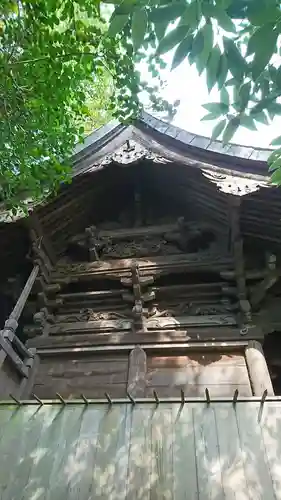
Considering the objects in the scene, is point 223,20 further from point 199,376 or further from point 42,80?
point 199,376

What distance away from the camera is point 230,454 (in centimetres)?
325

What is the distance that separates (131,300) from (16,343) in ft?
5.38

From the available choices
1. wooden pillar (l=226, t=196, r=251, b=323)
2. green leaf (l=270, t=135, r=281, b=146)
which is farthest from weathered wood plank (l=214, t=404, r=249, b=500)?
green leaf (l=270, t=135, r=281, b=146)

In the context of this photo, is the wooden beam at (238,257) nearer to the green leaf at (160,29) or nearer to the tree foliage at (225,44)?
the tree foliage at (225,44)

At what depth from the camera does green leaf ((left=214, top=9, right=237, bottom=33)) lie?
172 cm

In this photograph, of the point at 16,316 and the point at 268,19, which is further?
the point at 16,316

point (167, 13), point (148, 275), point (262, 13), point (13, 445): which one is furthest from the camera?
point (148, 275)

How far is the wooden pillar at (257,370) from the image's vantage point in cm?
455

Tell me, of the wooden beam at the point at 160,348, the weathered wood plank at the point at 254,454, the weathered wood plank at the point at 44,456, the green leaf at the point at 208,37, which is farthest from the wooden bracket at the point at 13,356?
the green leaf at the point at 208,37

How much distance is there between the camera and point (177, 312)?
575cm

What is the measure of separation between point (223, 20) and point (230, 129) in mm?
613

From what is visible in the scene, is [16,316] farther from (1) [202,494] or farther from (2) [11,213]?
(1) [202,494]

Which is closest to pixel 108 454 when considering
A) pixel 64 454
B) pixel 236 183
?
pixel 64 454

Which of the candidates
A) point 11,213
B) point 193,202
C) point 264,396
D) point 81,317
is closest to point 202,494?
point 264,396
